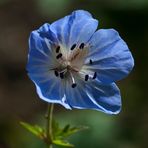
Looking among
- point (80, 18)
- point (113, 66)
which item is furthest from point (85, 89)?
point (80, 18)

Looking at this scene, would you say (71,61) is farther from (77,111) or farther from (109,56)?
(77,111)

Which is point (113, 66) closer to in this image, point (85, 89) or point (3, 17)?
point (85, 89)

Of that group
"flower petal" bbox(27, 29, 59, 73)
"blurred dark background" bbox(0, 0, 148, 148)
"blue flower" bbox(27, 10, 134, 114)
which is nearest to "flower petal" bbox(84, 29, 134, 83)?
"blue flower" bbox(27, 10, 134, 114)

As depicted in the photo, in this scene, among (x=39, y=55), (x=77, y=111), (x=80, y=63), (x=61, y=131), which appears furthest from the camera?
(x=77, y=111)

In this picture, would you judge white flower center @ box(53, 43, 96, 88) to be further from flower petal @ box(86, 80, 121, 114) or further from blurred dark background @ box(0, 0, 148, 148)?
blurred dark background @ box(0, 0, 148, 148)

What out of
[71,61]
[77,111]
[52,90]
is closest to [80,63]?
[71,61]
